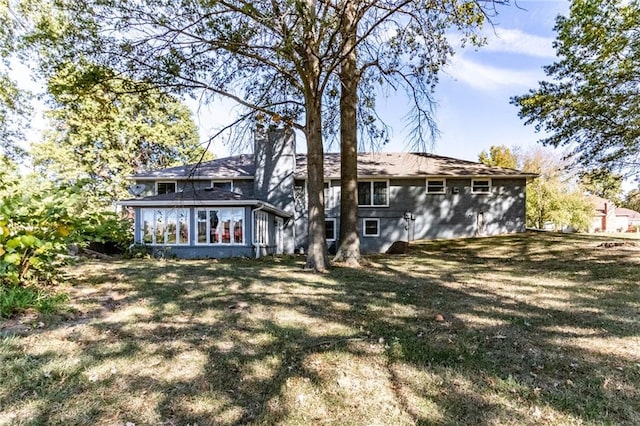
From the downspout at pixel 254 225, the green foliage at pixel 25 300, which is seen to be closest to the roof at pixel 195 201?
the downspout at pixel 254 225

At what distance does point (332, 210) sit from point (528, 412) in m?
17.2

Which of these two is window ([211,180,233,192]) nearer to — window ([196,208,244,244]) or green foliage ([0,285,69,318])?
window ([196,208,244,244])

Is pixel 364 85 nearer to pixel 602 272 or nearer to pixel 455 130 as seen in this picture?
pixel 455 130

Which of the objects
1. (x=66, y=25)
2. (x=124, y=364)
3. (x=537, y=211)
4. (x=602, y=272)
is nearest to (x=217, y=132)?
(x=66, y=25)

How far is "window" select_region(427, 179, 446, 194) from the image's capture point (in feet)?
64.3

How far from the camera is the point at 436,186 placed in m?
19.7

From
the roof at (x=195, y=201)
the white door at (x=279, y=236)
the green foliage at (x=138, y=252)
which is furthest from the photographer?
the white door at (x=279, y=236)

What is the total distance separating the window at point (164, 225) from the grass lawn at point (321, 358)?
8865mm

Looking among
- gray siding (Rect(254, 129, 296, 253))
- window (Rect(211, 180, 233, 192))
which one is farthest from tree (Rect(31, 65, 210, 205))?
gray siding (Rect(254, 129, 296, 253))

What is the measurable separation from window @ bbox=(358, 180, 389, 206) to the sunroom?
651 cm

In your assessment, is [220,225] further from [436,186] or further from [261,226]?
[436,186]

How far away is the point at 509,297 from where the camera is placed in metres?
6.05

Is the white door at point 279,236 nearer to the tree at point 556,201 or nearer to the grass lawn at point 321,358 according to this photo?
the grass lawn at point 321,358

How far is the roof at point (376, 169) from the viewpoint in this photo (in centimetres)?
1914
